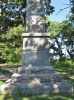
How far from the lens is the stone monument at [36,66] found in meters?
7.20

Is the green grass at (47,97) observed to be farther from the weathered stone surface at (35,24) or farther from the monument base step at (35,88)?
the weathered stone surface at (35,24)

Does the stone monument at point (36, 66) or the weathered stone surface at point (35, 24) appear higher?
the weathered stone surface at point (35, 24)

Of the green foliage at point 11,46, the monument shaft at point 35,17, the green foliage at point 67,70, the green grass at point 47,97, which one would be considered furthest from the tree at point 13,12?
the green grass at point 47,97

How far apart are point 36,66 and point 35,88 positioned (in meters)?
0.92

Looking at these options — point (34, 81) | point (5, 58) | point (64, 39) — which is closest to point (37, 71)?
point (34, 81)

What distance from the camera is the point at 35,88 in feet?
23.4

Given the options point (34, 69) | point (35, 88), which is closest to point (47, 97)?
point (35, 88)

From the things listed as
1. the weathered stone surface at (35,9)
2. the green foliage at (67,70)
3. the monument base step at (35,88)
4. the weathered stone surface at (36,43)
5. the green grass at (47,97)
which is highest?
the weathered stone surface at (35,9)

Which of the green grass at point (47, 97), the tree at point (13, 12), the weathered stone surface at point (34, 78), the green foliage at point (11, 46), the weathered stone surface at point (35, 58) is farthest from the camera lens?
the green foliage at point (11, 46)

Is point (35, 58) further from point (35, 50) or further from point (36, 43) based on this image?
point (36, 43)

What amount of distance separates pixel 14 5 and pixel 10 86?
14031mm

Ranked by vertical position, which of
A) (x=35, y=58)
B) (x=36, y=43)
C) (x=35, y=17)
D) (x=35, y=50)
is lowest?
(x=35, y=58)

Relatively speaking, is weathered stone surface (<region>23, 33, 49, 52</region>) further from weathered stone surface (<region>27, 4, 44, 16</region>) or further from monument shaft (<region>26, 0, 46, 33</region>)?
weathered stone surface (<region>27, 4, 44, 16</region>)

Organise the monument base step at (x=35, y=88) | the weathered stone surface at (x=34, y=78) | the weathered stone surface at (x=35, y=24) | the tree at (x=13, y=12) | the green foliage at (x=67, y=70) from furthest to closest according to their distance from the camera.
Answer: the tree at (x=13, y=12)
the green foliage at (x=67, y=70)
the weathered stone surface at (x=35, y=24)
the weathered stone surface at (x=34, y=78)
the monument base step at (x=35, y=88)
